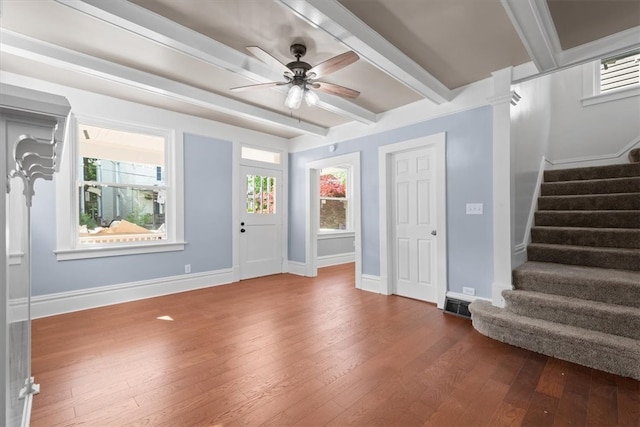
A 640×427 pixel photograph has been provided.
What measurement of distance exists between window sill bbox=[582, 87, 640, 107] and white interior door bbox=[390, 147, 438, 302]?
281 cm

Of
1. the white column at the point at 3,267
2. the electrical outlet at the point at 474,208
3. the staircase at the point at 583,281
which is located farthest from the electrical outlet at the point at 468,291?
the white column at the point at 3,267

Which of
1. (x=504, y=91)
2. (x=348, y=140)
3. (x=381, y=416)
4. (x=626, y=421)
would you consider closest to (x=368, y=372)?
(x=381, y=416)

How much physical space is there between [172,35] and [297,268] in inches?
167

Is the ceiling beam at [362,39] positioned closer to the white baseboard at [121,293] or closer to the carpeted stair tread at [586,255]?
the carpeted stair tread at [586,255]

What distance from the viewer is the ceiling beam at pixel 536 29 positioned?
2.07m

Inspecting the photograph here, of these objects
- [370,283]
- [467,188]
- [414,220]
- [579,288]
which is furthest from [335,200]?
[579,288]

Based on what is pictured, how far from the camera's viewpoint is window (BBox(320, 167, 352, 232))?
23.2ft

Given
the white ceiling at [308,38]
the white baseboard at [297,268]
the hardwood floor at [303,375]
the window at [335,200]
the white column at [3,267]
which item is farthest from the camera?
the window at [335,200]

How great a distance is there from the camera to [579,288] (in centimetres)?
264

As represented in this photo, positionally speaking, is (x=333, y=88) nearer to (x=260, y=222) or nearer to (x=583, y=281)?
(x=583, y=281)

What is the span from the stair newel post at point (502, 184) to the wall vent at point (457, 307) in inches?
12.4

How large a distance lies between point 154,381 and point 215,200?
3173 mm

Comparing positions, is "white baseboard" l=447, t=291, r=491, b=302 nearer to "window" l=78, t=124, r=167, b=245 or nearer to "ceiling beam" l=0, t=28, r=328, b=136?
"ceiling beam" l=0, t=28, r=328, b=136

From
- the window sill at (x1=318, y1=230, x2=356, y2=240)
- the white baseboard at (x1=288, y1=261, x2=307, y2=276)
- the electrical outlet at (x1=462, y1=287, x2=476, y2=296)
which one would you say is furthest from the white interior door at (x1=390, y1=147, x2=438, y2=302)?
the window sill at (x1=318, y1=230, x2=356, y2=240)
